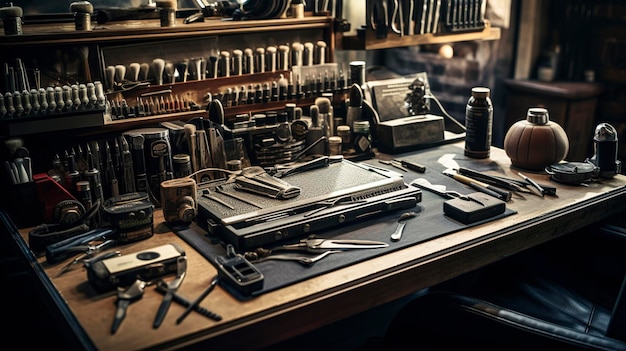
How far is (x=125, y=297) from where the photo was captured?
56.1 inches

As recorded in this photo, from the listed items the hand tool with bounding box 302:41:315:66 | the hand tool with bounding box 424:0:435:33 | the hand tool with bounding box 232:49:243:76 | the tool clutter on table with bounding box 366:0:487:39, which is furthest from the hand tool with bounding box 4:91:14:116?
the hand tool with bounding box 424:0:435:33

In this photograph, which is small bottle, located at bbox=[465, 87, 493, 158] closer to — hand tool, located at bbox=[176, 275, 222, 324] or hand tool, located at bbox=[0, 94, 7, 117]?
hand tool, located at bbox=[176, 275, 222, 324]

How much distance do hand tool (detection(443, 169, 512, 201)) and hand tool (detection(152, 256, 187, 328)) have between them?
1.05 metres

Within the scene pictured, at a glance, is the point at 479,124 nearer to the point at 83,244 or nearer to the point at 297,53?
the point at 297,53

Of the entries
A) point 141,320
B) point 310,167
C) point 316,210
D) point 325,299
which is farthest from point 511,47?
point 141,320

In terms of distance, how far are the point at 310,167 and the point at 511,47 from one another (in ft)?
7.23

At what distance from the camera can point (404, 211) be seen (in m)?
1.92

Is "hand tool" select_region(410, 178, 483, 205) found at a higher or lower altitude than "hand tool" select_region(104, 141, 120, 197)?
lower

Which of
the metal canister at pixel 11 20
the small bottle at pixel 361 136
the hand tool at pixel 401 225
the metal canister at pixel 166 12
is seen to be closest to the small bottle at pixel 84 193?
the metal canister at pixel 11 20

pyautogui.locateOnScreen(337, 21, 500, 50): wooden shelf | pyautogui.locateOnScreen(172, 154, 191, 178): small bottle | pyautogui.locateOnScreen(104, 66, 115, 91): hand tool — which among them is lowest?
pyautogui.locateOnScreen(172, 154, 191, 178): small bottle

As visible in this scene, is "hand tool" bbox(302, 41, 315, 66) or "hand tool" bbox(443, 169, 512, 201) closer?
"hand tool" bbox(443, 169, 512, 201)

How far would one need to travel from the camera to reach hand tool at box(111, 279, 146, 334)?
4.41ft

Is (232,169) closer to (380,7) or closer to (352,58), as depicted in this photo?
(380,7)

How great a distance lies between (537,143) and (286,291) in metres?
1.25
